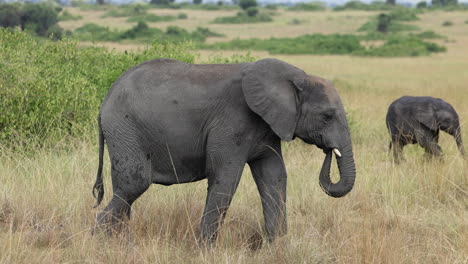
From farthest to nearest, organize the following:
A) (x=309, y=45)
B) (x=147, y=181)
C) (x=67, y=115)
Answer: (x=309, y=45) < (x=67, y=115) < (x=147, y=181)

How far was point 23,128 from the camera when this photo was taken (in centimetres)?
756

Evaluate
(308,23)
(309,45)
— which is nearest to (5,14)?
(309,45)

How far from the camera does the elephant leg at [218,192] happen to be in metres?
4.51

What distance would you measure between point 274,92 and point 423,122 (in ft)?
13.9

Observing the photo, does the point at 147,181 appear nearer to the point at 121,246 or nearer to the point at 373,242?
the point at 121,246

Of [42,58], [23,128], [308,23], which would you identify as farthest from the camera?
[308,23]

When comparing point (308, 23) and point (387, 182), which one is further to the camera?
point (308, 23)

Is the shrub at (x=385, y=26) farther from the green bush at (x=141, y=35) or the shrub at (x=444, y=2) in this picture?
the shrub at (x=444, y=2)

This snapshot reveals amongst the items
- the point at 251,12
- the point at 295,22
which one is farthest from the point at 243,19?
the point at 295,22

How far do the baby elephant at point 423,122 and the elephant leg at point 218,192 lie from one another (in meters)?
3.93

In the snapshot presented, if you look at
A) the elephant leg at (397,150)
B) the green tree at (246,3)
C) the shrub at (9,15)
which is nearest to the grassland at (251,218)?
the elephant leg at (397,150)

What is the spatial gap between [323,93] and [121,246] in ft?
5.50

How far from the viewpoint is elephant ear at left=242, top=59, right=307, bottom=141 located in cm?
441

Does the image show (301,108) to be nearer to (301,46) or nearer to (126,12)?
(301,46)
